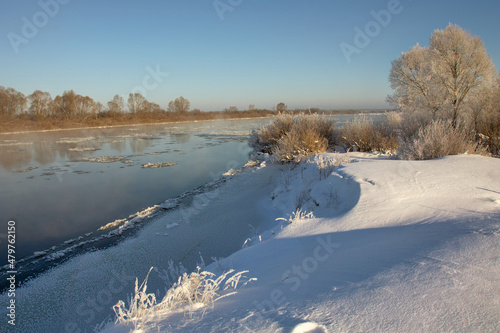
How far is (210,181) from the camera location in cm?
927

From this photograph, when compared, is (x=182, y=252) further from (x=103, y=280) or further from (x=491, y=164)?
(x=491, y=164)

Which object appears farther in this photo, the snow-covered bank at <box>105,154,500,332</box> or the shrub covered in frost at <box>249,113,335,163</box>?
the shrub covered in frost at <box>249,113,335,163</box>

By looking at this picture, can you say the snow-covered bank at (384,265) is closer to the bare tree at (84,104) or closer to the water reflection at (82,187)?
the water reflection at (82,187)

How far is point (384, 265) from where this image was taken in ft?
6.61

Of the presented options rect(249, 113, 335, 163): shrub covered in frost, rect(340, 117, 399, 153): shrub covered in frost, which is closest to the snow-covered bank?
rect(249, 113, 335, 163): shrub covered in frost

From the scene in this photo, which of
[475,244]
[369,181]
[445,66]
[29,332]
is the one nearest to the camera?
[475,244]

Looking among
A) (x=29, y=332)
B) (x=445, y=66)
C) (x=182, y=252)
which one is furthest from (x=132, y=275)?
(x=445, y=66)

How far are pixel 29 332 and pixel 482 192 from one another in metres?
5.92

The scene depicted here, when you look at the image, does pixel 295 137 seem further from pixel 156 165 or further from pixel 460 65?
pixel 460 65

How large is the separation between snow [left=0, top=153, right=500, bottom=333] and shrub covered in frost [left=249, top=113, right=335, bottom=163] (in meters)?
3.37

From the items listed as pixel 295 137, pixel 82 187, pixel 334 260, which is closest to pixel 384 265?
pixel 334 260

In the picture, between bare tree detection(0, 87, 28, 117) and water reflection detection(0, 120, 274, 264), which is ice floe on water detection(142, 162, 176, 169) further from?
bare tree detection(0, 87, 28, 117)

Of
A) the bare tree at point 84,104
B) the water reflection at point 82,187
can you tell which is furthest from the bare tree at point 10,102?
the water reflection at point 82,187

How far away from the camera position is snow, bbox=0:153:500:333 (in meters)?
1.47
